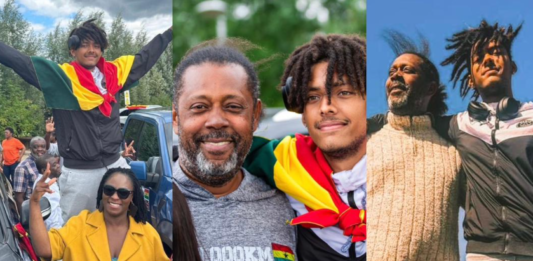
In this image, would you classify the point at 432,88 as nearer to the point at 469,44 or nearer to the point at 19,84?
the point at 469,44

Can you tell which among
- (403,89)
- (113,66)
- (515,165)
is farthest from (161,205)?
(515,165)

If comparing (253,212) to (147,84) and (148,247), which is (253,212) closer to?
(148,247)

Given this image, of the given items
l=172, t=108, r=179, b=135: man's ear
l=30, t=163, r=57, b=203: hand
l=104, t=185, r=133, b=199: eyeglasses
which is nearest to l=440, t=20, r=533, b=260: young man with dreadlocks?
l=172, t=108, r=179, b=135: man's ear

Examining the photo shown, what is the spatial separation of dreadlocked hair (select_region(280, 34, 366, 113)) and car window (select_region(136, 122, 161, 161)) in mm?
876

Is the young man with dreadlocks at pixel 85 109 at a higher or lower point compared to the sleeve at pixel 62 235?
higher

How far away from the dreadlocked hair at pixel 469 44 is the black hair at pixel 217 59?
1163 millimetres

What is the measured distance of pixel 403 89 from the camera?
3.50 m

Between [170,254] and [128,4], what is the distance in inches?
63.1

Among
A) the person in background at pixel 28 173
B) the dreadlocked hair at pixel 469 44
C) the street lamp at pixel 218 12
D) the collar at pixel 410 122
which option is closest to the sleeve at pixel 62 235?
the person in background at pixel 28 173

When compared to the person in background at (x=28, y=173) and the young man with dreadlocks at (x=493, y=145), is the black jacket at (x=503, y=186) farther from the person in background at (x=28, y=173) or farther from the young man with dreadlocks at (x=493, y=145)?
the person in background at (x=28, y=173)

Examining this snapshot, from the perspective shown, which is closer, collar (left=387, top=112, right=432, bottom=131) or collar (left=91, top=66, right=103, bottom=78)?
collar (left=387, top=112, right=432, bottom=131)

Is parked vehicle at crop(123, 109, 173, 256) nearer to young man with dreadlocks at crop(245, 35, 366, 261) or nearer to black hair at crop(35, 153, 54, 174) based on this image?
black hair at crop(35, 153, 54, 174)

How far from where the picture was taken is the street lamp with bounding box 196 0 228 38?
12.1 feet

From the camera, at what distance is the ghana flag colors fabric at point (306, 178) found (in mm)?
3461
